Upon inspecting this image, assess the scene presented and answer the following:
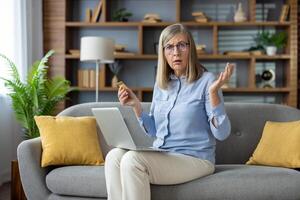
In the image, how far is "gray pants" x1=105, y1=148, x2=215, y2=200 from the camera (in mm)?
2082

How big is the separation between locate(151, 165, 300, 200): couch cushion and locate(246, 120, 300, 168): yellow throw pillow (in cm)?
26

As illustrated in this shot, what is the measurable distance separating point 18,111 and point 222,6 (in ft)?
9.10

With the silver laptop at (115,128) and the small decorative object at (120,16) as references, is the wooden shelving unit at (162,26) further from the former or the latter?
the silver laptop at (115,128)

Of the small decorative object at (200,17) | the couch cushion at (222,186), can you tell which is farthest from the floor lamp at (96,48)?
the couch cushion at (222,186)

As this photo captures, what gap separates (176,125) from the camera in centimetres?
242

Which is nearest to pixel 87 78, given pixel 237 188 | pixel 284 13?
pixel 284 13

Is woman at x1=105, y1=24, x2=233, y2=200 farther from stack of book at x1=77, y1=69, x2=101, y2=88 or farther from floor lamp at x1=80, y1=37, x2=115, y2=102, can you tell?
stack of book at x1=77, y1=69, x2=101, y2=88

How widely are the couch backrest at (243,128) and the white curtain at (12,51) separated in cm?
168

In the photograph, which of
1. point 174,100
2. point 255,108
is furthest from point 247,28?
point 174,100

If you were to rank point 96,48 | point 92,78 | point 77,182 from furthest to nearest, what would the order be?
point 92,78, point 96,48, point 77,182

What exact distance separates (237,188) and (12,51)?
2967mm

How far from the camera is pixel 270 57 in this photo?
5141 millimetres

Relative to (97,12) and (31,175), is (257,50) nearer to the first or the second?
(97,12)

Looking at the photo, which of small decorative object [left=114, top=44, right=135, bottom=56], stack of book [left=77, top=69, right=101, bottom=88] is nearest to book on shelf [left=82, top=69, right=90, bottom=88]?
stack of book [left=77, top=69, right=101, bottom=88]
